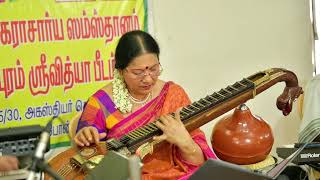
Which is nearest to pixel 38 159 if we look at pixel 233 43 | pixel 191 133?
pixel 191 133

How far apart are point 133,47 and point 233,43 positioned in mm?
1244

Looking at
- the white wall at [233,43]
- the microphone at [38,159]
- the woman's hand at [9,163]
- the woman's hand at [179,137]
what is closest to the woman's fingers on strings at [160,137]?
the woman's hand at [179,137]

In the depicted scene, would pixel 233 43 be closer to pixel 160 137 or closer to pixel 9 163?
pixel 160 137

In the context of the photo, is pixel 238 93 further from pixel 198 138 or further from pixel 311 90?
pixel 311 90

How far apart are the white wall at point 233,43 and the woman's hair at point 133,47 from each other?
33.4 inches

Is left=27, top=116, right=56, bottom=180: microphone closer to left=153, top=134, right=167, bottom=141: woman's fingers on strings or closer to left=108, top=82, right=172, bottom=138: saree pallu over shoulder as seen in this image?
left=153, top=134, right=167, bottom=141: woman's fingers on strings

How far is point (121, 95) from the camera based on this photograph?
2.05 metres

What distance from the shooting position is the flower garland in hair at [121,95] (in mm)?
2027

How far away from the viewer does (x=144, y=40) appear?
201cm

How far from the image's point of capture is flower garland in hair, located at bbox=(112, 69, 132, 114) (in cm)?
203

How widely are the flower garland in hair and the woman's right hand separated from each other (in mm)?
178

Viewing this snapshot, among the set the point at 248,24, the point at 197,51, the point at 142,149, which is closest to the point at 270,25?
the point at 248,24

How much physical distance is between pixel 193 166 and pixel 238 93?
361 millimetres

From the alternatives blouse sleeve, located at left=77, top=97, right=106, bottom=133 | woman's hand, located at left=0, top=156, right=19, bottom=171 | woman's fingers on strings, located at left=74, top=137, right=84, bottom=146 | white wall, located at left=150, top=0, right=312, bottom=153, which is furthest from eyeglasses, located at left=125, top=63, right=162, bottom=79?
white wall, located at left=150, top=0, right=312, bottom=153
